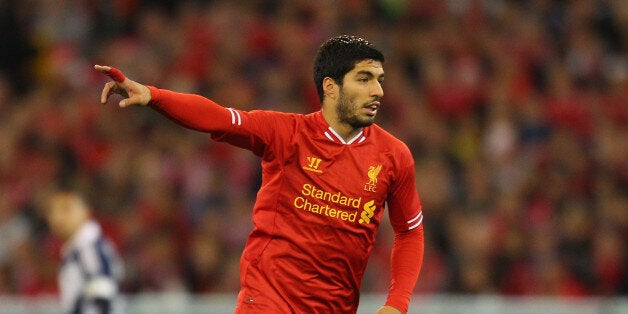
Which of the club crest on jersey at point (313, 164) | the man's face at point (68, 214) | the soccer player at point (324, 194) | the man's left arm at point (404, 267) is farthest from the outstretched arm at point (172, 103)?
the man's face at point (68, 214)

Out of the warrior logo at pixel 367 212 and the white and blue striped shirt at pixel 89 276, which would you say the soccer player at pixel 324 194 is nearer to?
the warrior logo at pixel 367 212

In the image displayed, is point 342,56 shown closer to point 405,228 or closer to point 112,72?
point 405,228

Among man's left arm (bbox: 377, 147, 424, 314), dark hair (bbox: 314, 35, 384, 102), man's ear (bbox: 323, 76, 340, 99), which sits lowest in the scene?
man's left arm (bbox: 377, 147, 424, 314)

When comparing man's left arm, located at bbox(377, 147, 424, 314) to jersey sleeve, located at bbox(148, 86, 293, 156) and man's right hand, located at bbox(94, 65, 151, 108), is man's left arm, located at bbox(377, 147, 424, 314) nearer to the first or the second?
jersey sleeve, located at bbox(148, 86, 293, 156)

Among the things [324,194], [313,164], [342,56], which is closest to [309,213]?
[324,194]

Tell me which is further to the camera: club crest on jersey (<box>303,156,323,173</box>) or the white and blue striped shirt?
the white and blue striped shirt

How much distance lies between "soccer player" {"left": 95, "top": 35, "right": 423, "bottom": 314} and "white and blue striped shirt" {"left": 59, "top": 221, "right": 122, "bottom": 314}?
2.89 metres

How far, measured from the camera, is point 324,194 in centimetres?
606

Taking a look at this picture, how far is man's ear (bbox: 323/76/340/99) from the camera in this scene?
6141 mm

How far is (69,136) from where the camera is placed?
12250 millimetres

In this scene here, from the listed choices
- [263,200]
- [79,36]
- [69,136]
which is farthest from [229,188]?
[263,200]

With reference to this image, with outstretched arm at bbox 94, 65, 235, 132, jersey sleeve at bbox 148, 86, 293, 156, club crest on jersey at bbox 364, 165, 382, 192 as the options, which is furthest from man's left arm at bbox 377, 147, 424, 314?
outstretched arm at bbox 94, 65, 235, 132

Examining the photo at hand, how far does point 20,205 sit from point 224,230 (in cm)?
185

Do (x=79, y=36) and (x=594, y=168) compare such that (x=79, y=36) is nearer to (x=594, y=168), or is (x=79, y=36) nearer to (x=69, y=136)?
(x=69, y=136)
